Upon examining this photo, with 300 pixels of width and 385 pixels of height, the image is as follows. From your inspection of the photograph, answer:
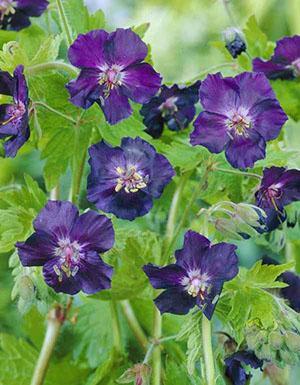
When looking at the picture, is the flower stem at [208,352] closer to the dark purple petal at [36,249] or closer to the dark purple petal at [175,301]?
the dark purple petal at [175,301]

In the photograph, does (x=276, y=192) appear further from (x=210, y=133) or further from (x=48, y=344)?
(x=48, y=344)

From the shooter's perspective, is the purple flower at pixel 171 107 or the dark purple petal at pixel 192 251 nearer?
the dark purple petal at pixel 192 251

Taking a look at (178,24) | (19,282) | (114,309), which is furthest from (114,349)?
(178,24)

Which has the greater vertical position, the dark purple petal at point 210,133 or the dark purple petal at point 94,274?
the dark purple petal at point 210,133

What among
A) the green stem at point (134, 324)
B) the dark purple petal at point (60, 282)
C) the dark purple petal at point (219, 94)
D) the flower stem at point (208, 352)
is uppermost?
the dark purple petal at point (219, 94)

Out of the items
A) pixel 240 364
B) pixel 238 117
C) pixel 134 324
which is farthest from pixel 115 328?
pixel 238 117

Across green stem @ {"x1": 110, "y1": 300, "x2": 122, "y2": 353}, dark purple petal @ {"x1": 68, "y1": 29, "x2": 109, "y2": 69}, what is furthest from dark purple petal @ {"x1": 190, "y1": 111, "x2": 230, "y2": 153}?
green stem @ {"x1": 110, "y1": 300, "x2": 122, "y2": 353}

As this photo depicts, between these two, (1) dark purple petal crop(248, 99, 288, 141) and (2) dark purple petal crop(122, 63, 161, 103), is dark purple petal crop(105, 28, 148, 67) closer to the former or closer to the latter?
(2) dark purple petal crop(122, 63, 161, 103)

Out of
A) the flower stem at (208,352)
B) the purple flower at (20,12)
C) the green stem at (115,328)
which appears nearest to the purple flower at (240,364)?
the flower stem at (208,352)
